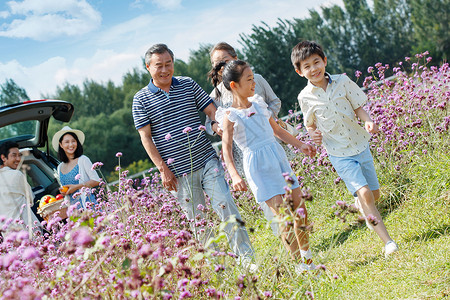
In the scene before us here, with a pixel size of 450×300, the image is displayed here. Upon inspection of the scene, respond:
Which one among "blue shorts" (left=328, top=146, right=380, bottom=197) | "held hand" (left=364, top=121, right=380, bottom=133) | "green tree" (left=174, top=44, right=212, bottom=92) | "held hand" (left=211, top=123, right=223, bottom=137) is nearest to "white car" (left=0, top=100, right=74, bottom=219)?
"held hand" (left=211, top=123, right=223, bottom=137)

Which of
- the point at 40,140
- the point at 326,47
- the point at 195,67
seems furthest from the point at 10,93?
the point at 40,140

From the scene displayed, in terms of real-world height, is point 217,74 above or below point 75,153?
above

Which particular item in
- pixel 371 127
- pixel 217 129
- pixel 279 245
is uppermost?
pixel 217 129

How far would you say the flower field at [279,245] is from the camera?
2.23m

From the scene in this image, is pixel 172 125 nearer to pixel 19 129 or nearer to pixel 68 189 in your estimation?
pixel 68 189

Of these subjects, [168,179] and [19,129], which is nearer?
[168,179]

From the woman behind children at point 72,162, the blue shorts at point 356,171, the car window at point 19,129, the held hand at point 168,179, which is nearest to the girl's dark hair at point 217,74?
the held hand at point 168,179

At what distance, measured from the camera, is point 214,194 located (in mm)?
4141

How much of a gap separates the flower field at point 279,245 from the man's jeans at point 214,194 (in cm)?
16

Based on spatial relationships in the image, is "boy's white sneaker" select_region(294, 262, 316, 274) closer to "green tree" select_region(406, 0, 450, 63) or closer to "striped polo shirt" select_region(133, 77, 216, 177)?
"striped polo shirt" select_region(133, 77, 216, 177)

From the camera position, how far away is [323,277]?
3285 mm

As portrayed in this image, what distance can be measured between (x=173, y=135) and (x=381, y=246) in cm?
185

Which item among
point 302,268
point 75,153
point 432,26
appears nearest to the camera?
point 302,268

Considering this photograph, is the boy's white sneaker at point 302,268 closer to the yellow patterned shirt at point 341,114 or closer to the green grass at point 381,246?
the green grass at point 381,246
